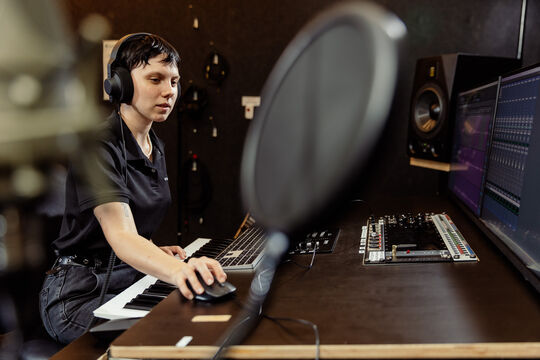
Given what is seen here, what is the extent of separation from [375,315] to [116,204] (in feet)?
2.28

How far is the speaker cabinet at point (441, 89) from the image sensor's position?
233cm

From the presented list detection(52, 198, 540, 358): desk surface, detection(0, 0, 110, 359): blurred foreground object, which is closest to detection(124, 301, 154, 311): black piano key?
detection(52, 198, 540, 358): desk surface

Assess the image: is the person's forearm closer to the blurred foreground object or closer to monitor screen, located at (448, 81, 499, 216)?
monitor screen, located at (448, 81, 499, 216)

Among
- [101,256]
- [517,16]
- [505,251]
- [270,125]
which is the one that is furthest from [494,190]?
[517,16]

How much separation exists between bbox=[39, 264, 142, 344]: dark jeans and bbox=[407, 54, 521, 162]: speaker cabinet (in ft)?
5.15

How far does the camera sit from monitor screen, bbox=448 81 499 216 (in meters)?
1.58

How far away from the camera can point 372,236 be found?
1.43 metres

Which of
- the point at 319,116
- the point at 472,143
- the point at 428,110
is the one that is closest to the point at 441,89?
the point at 428,110

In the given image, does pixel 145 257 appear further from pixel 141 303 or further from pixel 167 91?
pixel 167 91

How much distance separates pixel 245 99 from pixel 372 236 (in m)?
2.56

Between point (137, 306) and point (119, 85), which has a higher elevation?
point (119, 85)

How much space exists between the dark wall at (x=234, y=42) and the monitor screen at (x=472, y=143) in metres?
1.23

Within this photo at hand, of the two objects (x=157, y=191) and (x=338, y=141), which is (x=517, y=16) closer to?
(x=157, y=191)

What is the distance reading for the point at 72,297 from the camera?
1.29 m
